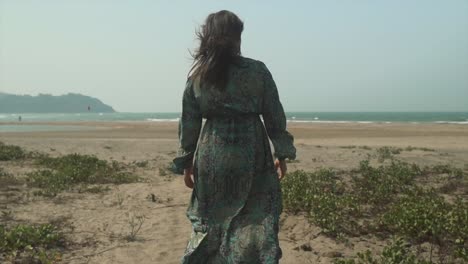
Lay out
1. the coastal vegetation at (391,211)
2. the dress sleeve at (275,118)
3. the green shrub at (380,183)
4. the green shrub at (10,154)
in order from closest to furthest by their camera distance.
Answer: the dress sleeve at (275,118) < the coastal vegetation at (391,211) < the green shrub at (380,183) < the green shrub at (10,154)

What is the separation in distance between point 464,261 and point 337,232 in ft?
5.50

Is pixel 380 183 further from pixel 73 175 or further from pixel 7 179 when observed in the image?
pixel 7 179

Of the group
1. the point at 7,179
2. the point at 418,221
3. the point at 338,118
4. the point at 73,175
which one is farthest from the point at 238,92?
the point at 338,118

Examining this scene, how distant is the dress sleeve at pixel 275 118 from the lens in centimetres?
343

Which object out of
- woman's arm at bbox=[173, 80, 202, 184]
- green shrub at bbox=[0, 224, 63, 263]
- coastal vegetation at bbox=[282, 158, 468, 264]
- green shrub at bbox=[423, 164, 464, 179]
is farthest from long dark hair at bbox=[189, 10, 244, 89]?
green shrub at bbox=[423, 164, 464, 179]

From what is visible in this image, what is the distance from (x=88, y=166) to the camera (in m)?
12.5

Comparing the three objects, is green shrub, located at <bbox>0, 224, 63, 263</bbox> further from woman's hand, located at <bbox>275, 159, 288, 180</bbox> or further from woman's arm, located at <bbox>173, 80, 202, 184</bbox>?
woman's hand, located at <bbox>275, 159, 288, 180</bbox>

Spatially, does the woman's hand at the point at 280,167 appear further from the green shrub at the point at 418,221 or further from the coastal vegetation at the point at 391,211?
the green shrub at the point at 418,221

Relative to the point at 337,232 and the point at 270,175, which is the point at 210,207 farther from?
the point at 337,232

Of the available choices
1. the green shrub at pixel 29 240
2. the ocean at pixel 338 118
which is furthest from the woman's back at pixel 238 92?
the ocean at pixel 338 118

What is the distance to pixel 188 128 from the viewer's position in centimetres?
357

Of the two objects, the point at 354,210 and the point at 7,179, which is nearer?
the point at 354,210

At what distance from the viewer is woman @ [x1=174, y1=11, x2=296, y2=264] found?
3.33 metres

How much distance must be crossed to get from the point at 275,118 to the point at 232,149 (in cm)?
41
